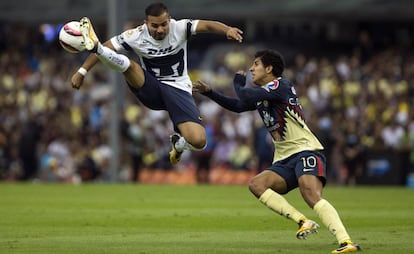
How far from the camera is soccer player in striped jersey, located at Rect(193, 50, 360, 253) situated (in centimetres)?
1249

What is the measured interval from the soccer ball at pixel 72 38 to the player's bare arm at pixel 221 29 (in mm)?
1726

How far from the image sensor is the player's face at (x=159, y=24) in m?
14.2

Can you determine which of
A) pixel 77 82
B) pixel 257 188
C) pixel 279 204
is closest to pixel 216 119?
pixel 77 82

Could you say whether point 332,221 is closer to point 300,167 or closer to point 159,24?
point 300,167

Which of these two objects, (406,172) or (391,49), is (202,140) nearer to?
(406,172)

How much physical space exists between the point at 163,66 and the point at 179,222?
304cm

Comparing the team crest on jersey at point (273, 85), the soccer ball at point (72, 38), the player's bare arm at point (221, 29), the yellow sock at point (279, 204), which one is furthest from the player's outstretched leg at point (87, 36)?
the yellow sock at point (279, 204)

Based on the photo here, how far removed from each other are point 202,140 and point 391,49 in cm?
2138

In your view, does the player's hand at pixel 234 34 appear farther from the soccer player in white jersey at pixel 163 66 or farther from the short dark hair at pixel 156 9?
the short dark hair at pixel 156 9

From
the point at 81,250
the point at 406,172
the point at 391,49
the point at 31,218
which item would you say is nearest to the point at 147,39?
the point at 81,250

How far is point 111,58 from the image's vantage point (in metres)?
13.6

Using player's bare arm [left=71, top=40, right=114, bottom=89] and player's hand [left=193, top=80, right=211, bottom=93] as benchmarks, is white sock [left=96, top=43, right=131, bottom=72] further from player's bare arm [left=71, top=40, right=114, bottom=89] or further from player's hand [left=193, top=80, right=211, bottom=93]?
player's hand [left=193, top=80, right=211, bottom=93]

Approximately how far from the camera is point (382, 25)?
37344 mm

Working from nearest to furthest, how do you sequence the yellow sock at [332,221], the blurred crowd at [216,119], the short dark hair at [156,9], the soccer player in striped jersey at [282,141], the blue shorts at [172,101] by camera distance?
the yellow sock at [332,221]
the soccer player in striped jersey at [282,141]
the short dark hair at [156,9]
the blue shorts at [172,101]
the blurred crowd at [216,119]
